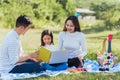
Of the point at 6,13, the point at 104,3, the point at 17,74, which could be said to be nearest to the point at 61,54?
the point at 17,74

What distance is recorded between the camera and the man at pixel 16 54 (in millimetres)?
6055

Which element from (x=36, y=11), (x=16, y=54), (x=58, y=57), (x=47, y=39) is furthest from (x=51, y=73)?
(x=36, y=11)

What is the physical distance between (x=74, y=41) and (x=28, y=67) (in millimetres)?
1223

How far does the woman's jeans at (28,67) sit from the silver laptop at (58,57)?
0.26m

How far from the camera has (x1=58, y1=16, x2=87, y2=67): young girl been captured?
7.03 m

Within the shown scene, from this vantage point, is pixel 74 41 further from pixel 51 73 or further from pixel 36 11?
pixel 36 11

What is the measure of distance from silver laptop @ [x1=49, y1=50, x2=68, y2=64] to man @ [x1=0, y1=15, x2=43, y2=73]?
0.92 feet

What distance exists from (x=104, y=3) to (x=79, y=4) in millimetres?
10883

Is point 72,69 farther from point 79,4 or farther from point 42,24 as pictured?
point 79,4

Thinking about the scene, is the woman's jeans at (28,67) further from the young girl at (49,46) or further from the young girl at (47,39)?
the young girl at (47,39)

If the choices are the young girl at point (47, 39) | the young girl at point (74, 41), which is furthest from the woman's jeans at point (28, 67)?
the young girl at point (74, 41)

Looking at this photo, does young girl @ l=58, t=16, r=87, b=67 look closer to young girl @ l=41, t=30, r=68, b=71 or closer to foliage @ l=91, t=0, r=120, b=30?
young girl @ l=41, t=30, r=68, b=71

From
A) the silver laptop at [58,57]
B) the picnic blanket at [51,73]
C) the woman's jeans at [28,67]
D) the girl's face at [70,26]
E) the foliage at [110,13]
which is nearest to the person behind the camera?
the picnic blanket at [51,73]

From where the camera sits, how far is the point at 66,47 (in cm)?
721
